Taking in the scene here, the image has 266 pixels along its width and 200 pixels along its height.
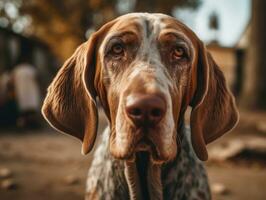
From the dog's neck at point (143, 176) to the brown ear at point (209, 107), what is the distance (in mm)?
155

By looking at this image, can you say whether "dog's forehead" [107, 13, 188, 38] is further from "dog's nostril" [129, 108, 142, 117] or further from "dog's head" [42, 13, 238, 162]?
"dog's nostril" [129, 108, 142, 117]

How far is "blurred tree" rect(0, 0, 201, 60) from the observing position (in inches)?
943

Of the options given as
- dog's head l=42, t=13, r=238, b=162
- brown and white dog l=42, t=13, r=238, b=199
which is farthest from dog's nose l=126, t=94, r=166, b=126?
brown and white dog l=42, t=13, r=238, b=199

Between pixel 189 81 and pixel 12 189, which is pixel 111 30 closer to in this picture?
pixel 189 81

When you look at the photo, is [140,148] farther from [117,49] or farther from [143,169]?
[117,49]

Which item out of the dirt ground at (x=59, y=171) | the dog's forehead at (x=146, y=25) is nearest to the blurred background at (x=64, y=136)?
the dirt ground at (x=59, y=171)

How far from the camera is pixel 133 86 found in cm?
280

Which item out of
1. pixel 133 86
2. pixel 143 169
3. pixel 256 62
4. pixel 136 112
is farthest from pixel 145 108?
pixel 256 62

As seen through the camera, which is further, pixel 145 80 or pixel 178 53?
pixel 178 53

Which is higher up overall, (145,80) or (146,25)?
(146,25)

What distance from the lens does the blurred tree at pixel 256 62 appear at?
563 inches

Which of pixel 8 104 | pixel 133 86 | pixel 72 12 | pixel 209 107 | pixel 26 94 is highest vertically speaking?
pixel 133 86

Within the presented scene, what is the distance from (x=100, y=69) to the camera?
10.9ft

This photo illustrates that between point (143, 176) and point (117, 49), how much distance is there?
0.95 meters
